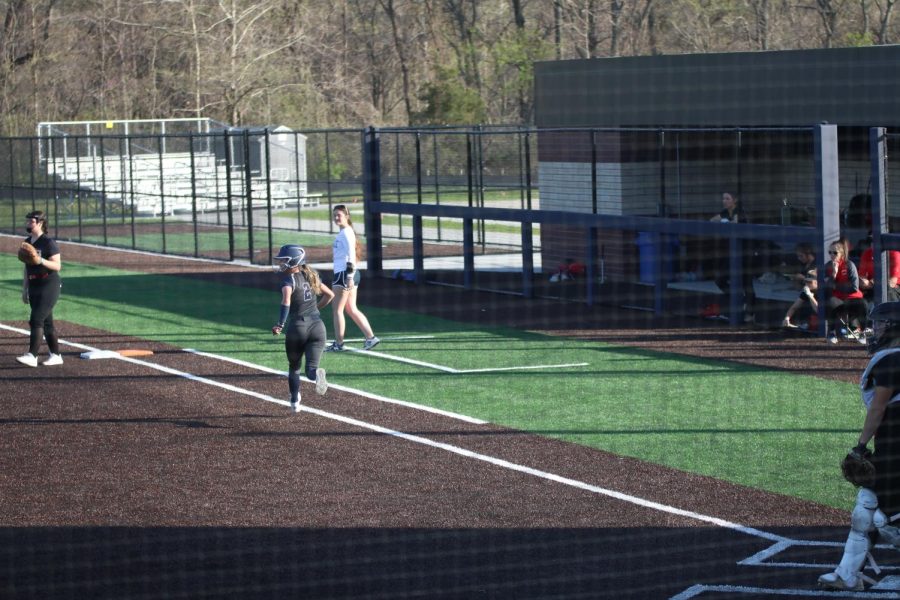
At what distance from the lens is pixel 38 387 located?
14555mm

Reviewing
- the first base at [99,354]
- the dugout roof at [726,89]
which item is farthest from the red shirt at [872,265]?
the first base at [99,354]

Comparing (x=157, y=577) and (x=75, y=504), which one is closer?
(x=157, y=577)

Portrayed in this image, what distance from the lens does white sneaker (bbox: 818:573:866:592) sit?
7031mm

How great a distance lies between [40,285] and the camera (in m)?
15.3

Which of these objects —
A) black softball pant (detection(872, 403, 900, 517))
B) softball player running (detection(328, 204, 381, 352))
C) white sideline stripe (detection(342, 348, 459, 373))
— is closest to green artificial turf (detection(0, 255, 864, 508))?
white sideline stripe (detection(342, 348, 459, 373))

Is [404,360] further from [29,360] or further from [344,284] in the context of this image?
[29,360]

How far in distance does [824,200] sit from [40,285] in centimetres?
1017

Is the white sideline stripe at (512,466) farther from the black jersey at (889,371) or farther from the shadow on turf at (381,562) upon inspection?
the black jersey at (889,371)

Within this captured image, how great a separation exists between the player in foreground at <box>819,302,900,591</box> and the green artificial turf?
2126mm

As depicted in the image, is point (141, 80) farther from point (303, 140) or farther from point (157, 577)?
point (157, 577)

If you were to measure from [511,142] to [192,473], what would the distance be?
38.0 metres

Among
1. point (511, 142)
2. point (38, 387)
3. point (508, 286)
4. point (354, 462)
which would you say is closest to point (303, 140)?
point (511, 142)

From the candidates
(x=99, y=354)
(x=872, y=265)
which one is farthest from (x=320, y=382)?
(x=872, y=265)

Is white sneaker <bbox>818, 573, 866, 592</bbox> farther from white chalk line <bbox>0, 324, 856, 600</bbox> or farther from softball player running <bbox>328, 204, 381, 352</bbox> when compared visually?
→ softball player running <bbox>328, 204, 381, 352</bbox>
